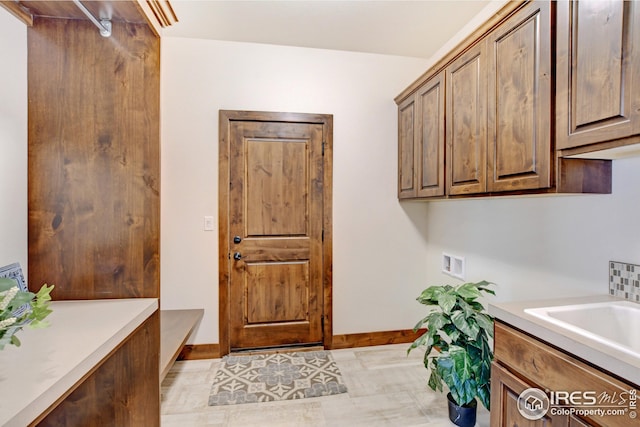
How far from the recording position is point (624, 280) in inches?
51.9

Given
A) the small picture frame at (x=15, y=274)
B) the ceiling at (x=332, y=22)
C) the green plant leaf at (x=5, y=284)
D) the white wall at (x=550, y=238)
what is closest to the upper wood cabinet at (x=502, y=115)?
the white wall at (x=550, y=238)

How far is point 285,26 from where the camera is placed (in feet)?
7.75

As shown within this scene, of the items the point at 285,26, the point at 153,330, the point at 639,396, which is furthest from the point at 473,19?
the point at 153,330

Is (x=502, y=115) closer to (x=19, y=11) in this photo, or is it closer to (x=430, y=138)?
(x=430, y=138)

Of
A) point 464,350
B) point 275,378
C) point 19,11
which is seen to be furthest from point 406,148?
point 19,11

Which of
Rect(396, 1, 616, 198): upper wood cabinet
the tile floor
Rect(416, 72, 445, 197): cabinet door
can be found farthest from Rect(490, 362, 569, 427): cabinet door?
Rect(416, 72, 445, 197): cabinet door

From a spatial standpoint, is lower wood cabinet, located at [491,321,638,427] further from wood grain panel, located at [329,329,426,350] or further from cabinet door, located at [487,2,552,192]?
wood grain panel, located at [329,329,426,350]

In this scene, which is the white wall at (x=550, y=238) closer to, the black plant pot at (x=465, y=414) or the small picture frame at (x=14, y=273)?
the black plant pot at (x=465, y=414)

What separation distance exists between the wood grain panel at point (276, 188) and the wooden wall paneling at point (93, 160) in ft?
4.09

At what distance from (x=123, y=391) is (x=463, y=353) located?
65.8 inches

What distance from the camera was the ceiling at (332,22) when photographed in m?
2.12

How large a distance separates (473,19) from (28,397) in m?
3.05

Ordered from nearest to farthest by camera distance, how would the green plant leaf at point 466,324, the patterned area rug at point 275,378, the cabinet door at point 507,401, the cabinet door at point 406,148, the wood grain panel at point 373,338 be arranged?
the cabinet door at point 507,401
the green plant leaf at point 466,324
the patterned area rug at point 275,378
the cabinet door at point 406,148
the wood grain panel at point 373,338

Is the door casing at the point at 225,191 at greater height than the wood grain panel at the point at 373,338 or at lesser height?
greater
